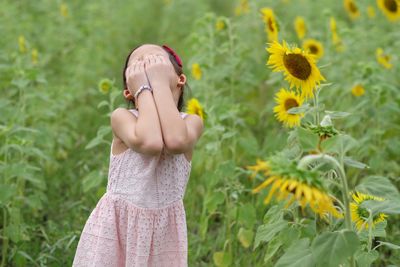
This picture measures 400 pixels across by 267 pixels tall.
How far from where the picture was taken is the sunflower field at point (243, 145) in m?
1.74

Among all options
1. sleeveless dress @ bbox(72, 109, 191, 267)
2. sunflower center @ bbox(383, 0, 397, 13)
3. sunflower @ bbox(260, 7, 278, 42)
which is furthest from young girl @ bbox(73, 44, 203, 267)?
sunflower center @ bbox(383, 0, 397, 13)

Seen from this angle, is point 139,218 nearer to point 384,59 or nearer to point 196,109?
point 196,109

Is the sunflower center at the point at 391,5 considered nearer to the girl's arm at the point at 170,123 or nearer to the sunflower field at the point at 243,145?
the sunflower field at the point at 243,145

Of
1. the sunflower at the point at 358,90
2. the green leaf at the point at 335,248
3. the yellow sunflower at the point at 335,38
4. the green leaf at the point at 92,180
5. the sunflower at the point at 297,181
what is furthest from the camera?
the yellow sunflower at the point at 335,38

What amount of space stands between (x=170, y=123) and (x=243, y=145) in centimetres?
127

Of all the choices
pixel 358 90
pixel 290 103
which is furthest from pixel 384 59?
pixel 290 103

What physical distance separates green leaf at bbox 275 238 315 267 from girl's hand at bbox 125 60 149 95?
549mm

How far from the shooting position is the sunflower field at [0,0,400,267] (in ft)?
5.70

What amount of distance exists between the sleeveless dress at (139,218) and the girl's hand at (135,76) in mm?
70

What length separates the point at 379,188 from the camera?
171 centimetres

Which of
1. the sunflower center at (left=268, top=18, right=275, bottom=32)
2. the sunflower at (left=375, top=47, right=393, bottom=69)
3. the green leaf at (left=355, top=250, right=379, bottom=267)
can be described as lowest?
A: the green leaf at (left=355, top=250, right=379, bottom=267)

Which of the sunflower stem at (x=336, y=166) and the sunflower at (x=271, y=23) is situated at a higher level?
the sunflower at (x=271, y=23)

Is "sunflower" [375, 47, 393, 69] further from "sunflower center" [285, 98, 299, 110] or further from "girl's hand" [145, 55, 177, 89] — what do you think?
"girl's hand" [145, 55, 177, 89]

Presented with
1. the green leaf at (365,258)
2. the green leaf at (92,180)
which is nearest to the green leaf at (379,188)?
the green leaf at (365,258)
